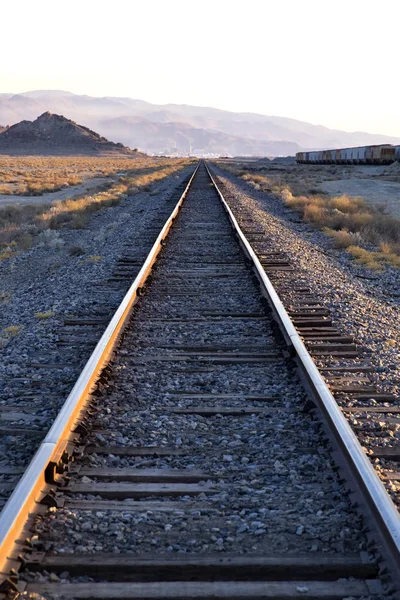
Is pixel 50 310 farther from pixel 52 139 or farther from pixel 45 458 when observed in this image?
pixel 52 139

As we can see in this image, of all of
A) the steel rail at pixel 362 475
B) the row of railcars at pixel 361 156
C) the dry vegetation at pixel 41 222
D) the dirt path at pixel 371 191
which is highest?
the row of railcars at pixel 361 156

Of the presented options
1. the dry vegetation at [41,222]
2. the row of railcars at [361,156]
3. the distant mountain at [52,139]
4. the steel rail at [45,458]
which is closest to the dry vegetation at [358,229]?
the dry vegetation at [41,222]

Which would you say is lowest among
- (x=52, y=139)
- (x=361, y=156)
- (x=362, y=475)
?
(x=362, y=475)

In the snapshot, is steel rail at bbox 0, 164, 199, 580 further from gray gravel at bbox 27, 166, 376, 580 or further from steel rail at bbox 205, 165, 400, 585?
steel rail at bbox 205, 165, 400, 585

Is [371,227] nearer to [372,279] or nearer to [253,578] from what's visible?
[372,279]

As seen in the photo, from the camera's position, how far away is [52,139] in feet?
527

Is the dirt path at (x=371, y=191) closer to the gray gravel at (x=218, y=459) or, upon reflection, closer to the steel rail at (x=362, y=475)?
the gray gravel at (x=218, y=459)

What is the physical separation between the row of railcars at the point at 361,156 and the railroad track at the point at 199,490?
2845 inches

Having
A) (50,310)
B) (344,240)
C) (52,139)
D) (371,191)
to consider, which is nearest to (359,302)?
(50,310)

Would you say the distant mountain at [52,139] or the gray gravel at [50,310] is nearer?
the gray gravel at [50,310]

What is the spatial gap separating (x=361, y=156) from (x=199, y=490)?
3158 inches

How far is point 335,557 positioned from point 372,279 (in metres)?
9.05

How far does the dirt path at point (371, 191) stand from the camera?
32.7m

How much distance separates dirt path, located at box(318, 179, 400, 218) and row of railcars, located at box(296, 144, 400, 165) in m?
28.3
